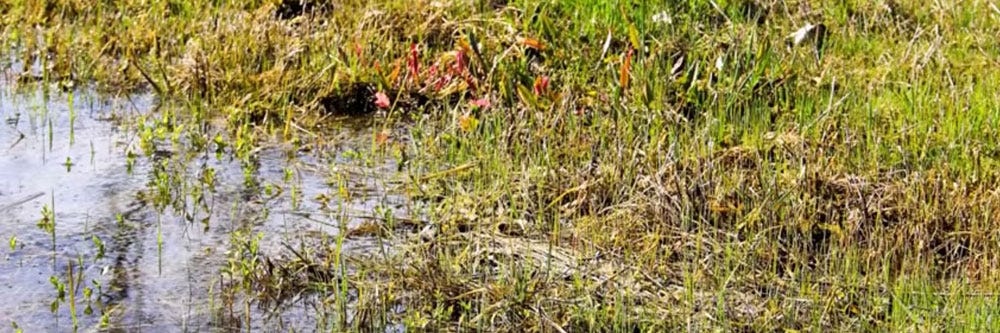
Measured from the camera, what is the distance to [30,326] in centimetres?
393

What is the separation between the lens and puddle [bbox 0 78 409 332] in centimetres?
408

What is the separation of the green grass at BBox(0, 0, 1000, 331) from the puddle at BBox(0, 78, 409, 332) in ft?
0.63

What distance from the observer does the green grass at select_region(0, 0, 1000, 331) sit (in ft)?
13.8

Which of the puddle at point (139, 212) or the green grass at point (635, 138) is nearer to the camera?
the puddle at point (139, 212)

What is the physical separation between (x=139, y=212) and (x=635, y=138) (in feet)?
5.67

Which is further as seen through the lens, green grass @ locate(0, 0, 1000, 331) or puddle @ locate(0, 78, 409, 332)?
green grass @ locate(0, 0, 1000, 331)

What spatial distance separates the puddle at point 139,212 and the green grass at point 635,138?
193 mm

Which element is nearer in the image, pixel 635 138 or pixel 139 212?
pixel 139 212

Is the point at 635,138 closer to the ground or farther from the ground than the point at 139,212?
farther from the ground

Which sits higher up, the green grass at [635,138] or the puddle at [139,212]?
the green grass at [635,138]

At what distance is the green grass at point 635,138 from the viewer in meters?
4.21

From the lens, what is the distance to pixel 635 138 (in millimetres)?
5406

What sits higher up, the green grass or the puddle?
the green grass

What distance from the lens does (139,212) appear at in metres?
4.85
